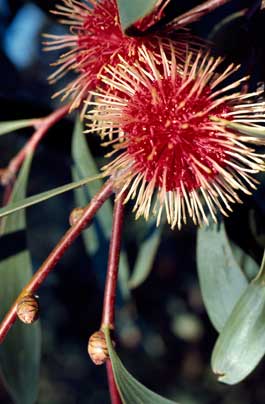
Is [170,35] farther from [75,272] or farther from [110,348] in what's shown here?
[75,272]

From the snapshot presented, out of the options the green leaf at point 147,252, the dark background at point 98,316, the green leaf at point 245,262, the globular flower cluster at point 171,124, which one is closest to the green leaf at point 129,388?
the globular flower cluster at point 171,124

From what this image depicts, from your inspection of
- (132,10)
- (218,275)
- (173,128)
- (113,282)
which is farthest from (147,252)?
(132,10)

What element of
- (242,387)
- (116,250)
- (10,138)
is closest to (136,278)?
(116,250)

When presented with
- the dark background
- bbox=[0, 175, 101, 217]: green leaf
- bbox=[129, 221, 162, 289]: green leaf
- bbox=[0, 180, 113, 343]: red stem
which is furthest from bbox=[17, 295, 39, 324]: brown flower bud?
the dark background

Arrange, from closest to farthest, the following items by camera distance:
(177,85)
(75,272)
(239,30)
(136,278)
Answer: (177,85)
(239,30)
(136,278)
(75,272)

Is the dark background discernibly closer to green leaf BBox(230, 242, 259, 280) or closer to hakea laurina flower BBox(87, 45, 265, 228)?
green leaf BBox(230, 242, 259, 280)

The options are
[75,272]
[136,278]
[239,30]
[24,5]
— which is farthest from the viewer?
[75,272]

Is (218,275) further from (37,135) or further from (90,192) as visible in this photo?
(37,135)
